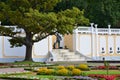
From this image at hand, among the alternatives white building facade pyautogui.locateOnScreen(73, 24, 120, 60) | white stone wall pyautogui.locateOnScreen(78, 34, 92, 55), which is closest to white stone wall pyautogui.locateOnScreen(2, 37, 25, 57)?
white building facade pyautogui.locateOnScreen(73, 24, 120, 60)

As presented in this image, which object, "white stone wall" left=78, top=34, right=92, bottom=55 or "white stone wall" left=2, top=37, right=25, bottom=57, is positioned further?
"white stone wall" left=78, top=34, right=92, bottom=55

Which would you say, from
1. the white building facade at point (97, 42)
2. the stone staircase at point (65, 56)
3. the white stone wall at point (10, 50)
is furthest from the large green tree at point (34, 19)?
the white building facade at point (97, 42)

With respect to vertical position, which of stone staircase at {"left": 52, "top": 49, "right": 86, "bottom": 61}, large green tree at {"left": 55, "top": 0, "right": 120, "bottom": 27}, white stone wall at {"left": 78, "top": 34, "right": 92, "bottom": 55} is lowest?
stone staircase at {"left": 52, "top": 49, "right": 86, "bottom": 61}

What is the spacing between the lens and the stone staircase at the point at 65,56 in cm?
4508

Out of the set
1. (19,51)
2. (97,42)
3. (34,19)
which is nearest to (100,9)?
(97,42)

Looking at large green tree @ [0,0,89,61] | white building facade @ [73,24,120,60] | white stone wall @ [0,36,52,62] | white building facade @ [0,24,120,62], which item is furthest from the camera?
white building facade @ [73,24,120,60]

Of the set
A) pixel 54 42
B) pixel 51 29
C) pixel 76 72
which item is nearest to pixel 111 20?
pixel 54 42

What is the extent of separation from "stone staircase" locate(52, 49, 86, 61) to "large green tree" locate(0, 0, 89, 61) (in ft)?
16.5

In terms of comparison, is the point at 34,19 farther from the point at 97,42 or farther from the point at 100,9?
the point at 100,9

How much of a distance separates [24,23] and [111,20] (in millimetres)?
20251

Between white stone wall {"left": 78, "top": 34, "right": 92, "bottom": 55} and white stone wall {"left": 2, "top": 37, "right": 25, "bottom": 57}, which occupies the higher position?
white stone wall {"left": 78, "top": 34, "right": 92, "bottom": 55}

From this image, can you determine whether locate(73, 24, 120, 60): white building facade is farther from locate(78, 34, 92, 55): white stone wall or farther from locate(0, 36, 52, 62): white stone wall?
locate(0, 36, 52, 62): white stone wall

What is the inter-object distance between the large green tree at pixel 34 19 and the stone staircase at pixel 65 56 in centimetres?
502

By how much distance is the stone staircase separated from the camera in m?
45.1
